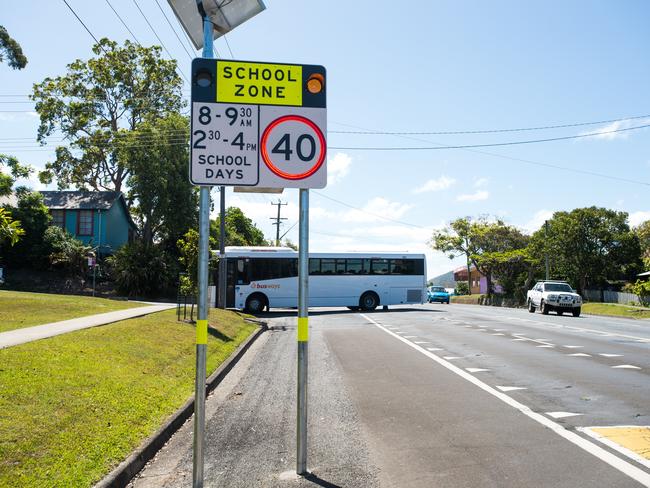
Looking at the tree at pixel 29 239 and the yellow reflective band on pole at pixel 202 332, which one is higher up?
the tree at pixel 29 239

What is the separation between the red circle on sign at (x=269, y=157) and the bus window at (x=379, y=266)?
27.6 metres

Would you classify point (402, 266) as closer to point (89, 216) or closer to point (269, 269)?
point (269, 269)

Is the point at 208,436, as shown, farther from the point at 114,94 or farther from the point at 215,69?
the point at 114,94

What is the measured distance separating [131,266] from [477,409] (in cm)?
3343

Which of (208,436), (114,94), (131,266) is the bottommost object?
(208,436)

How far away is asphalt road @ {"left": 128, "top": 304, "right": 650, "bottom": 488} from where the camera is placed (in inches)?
196

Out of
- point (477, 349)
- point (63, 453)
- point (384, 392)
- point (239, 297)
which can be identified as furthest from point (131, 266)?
point (63, 453)

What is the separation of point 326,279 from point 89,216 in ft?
69.1

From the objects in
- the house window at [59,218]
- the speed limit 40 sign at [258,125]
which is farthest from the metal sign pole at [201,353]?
the house window at [59,218]

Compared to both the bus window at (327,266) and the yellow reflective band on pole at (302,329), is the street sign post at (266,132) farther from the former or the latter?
the bus window at (327,266)

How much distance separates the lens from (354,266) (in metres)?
32.2

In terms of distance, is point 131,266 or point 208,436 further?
point 131,266

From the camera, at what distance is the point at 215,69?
15.7 feet

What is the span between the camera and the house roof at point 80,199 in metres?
43.3
